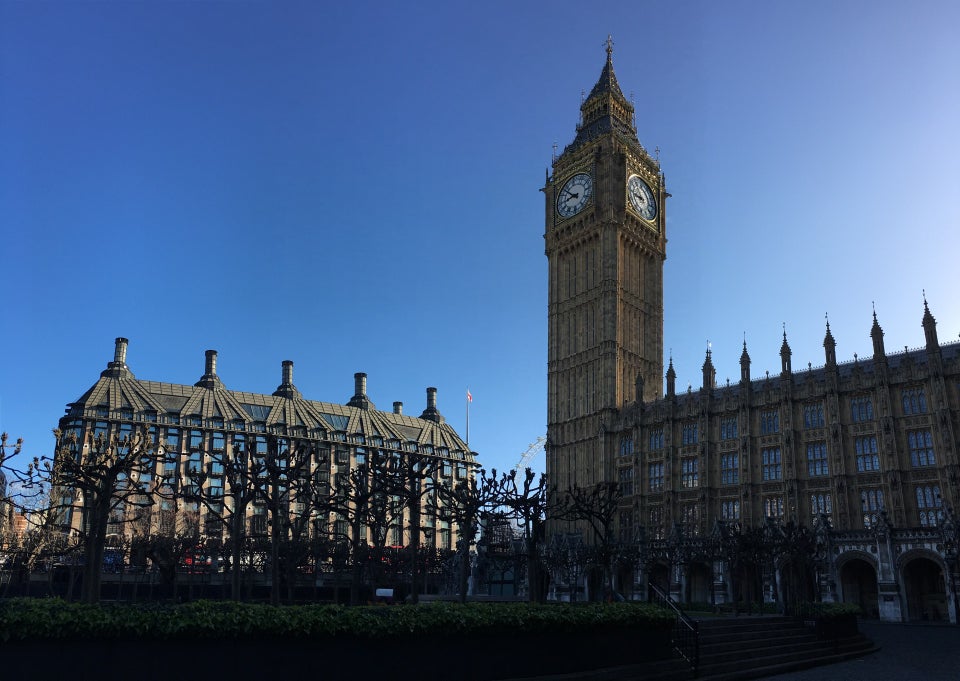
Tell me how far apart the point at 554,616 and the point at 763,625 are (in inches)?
588

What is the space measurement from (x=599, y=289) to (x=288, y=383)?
2129 inches

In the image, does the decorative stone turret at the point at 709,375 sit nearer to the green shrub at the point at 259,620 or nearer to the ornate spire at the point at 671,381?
the ornate spire at the point at 671,381

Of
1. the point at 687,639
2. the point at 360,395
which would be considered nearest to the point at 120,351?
the point at 360,395

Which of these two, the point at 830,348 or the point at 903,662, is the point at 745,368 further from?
the point at 903,662

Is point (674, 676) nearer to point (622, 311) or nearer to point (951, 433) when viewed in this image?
point (951, 433)

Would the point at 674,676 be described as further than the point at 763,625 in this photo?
No

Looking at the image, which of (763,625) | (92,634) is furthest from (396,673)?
(763,625)

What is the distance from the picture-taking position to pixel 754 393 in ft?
238

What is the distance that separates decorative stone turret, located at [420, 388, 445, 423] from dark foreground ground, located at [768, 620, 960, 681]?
94.8 m

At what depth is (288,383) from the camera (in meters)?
119

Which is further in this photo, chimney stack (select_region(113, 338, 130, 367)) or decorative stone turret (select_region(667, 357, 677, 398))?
chimney stack (select_region(113, 338, 130, 367))

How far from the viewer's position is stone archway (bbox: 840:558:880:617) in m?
59.1

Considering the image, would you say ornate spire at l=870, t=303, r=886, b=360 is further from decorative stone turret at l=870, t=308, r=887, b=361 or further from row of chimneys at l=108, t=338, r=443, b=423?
row of chimneys at l=108, t=338, r=443, b=423

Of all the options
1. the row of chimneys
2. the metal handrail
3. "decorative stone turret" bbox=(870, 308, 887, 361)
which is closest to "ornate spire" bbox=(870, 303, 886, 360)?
"decorative stone turret" bbox=(870, 308, 887, 361)
